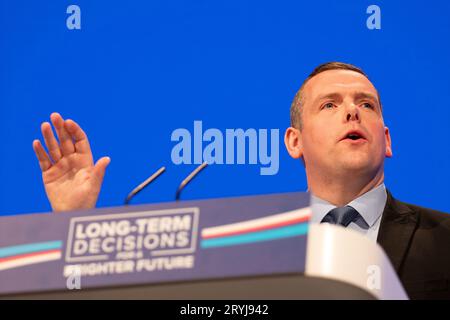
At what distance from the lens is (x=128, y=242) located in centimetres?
134

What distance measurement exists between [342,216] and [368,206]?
12 cm

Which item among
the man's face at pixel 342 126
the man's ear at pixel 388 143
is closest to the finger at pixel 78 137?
the man's face at pixel 342 126

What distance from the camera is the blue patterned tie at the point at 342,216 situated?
2.53 metres

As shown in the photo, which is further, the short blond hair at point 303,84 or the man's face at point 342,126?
the short blond hair at point 303,84

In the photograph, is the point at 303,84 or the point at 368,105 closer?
the point at 368,105

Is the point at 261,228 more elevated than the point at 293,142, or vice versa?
the point at 293,142

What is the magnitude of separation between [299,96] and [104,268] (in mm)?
1811

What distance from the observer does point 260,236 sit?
126 cm

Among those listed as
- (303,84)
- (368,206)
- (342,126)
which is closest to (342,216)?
(368,206)

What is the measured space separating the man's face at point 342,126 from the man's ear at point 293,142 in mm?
12

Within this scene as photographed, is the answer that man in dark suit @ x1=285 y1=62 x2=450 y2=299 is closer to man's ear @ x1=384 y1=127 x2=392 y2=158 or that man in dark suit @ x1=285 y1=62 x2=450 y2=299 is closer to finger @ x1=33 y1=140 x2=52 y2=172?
man's ear @ x1=384 y1=127 x2=392 y2=158

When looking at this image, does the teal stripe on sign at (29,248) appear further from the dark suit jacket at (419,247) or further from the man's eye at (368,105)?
the man's eye at (368,105)

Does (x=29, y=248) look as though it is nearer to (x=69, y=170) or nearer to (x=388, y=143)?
(x=69, y=170)

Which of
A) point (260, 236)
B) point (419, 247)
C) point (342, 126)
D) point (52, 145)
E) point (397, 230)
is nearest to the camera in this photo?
point (260, 236)
